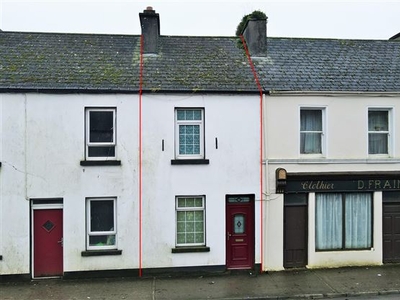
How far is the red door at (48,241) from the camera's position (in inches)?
415

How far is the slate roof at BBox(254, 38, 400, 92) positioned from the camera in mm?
11703

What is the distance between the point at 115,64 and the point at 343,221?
9.12 meters

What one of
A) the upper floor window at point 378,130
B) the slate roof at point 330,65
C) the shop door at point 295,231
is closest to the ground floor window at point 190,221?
the shop door at point 295,231

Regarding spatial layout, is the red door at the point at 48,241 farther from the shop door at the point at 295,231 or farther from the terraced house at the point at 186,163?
the shop door at the point at 295,231

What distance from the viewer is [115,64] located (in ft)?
38.8

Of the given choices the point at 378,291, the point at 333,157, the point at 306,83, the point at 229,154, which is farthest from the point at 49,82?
the point at 378,291

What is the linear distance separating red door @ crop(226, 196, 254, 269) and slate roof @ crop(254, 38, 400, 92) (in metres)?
3.75

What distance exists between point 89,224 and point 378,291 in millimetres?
8270

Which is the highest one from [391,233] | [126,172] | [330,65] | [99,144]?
[330,65]

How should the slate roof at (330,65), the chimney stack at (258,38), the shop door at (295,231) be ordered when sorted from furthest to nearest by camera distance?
the chimney stack at (258,38) → the slate roof at (330,65) → the shop door at (295,231)

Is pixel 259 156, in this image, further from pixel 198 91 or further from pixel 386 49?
pixel 386 49

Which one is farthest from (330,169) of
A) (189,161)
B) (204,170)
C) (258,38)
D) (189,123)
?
(258,38)

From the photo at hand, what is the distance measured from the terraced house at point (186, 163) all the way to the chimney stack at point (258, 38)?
40.4 inches

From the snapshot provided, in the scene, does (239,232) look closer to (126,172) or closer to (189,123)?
(189,123)
